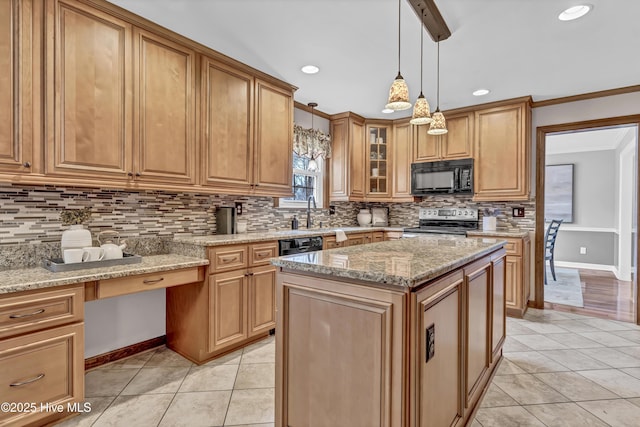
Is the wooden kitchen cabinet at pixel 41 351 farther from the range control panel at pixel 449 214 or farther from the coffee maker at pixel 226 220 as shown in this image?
the range control panel at pixel 449 214

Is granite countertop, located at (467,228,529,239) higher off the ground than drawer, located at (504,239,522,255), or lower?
higher

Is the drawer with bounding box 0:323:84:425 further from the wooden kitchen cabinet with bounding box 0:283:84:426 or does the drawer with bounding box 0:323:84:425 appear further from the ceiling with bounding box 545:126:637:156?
the ceiling with bounding box 545:126:637:156

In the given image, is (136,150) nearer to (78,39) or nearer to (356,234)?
(78,39)

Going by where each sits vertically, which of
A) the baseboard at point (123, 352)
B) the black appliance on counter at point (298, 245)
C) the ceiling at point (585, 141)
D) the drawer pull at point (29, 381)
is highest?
the ceiling at point (585, 141)

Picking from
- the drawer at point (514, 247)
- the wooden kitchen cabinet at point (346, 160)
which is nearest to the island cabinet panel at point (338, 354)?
the drawer at point (514, 247)

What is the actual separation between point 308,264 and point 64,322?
1.39 meters

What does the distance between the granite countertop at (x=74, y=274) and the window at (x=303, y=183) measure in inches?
67.7

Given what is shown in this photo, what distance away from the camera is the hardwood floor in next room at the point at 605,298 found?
3721 millimetres

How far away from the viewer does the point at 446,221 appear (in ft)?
14.7

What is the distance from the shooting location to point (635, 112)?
136 inches

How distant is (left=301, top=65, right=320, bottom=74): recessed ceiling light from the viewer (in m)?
2.96

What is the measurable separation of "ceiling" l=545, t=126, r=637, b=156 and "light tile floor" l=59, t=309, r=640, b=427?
3.96m

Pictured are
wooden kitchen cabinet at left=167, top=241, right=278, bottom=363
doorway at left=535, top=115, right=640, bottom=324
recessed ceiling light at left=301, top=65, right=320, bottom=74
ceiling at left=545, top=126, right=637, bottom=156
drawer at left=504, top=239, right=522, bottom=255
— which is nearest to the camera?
wooden kitchen cabinet at left=167, top=241, right=278, bottom=363

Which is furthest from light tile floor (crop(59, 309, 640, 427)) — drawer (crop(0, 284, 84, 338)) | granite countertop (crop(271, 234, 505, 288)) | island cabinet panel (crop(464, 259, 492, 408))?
granite countertop (crop(271, 234, 505, 288))
